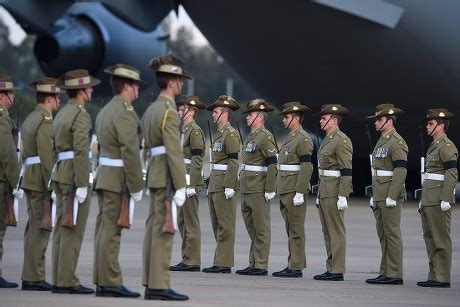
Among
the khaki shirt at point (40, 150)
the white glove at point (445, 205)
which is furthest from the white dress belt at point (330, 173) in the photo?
the khaki shirt at point (40, 150)

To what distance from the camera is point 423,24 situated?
2267cm

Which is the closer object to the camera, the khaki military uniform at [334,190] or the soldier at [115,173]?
the soldier at [115,173]

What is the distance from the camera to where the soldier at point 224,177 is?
14.3 metres

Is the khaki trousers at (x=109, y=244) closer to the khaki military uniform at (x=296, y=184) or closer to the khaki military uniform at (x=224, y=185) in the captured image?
the khaki military uniform at (x=296, y=184)

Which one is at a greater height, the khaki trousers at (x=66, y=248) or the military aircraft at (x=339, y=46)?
the military aircraft at (x=339, y=46)

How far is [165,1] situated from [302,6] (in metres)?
3.11

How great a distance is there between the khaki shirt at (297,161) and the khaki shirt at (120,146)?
11.6ft

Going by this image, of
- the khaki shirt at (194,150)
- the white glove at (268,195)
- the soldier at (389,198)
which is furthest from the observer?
the khaki shirt at (194,150)

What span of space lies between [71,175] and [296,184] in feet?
11.5

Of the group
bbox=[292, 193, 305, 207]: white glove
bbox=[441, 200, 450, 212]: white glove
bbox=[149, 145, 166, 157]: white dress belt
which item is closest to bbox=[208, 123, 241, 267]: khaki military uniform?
bbox=[292, 193, 305, 207]: white glove

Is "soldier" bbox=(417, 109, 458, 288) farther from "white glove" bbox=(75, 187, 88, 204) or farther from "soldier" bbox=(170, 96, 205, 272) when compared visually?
"white glove" bbox=(75, 187, 88, 204)

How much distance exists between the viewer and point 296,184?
14086 millimetres

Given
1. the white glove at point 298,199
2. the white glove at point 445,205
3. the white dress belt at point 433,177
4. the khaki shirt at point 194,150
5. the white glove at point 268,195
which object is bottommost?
the white glove at point 445,205

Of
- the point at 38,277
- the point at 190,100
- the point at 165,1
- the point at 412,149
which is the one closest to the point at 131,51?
the point at 165,1
